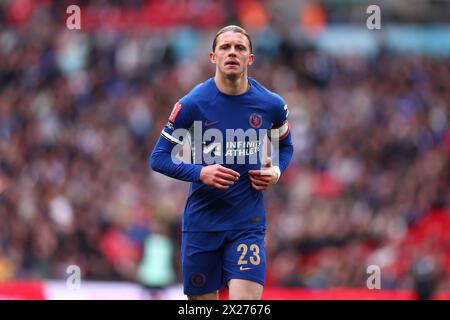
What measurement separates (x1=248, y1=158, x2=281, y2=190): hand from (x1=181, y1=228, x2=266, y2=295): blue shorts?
1.13ft

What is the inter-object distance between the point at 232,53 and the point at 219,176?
915 millimetres

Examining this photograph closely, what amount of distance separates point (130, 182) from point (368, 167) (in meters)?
4.03

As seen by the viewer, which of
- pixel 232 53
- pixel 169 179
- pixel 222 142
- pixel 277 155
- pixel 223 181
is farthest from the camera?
pixel 169 179

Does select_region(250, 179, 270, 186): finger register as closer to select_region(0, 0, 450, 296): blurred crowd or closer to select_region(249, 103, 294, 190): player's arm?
select_region(249, 103, 294, 190): player's arm

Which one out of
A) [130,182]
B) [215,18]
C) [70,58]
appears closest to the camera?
[130,182]

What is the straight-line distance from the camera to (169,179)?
1939 centimetres

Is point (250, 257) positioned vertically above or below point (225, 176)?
below

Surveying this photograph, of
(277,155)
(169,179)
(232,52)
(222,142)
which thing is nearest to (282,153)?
(277,155)

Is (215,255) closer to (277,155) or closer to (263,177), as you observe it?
(263,177)

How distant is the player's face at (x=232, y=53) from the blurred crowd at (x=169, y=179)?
22.5 feet

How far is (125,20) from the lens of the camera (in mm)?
24359

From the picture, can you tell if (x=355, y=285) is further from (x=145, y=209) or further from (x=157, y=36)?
(x=157, y=36)

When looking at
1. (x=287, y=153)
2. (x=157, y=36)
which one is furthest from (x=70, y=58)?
(x=287, y=153)

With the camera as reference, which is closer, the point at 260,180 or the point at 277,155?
the point at 260,180
